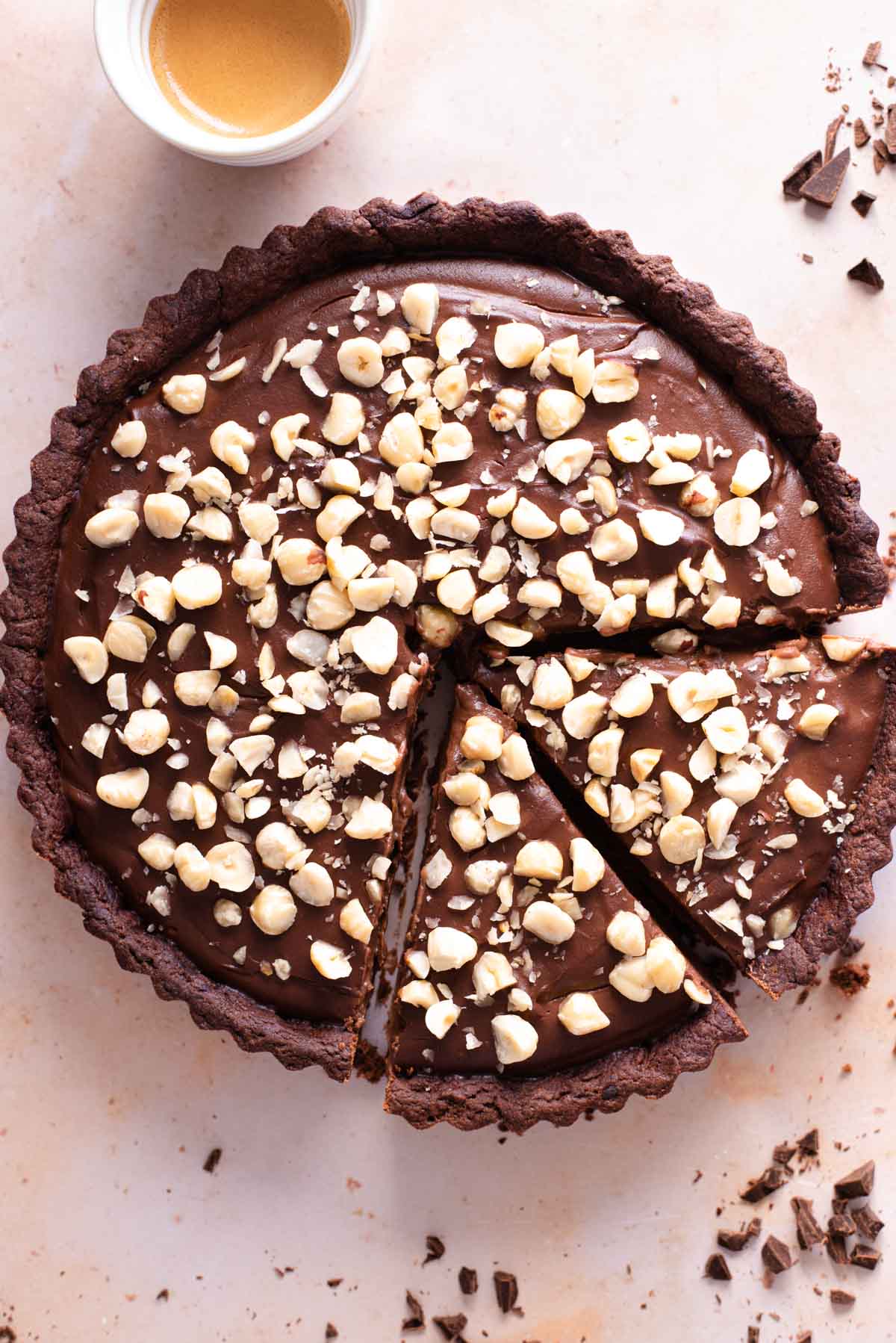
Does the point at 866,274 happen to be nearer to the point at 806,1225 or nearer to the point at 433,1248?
the point at 806,1225

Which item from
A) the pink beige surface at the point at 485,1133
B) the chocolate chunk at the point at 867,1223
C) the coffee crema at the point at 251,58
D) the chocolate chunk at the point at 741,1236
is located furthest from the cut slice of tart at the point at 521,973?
the coffee crema at the point at 251,58

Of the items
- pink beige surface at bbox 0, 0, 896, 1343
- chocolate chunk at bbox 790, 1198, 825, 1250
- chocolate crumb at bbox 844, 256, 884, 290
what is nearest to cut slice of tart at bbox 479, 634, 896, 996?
pink beige surface at bbox 0, 0, 896, 1343

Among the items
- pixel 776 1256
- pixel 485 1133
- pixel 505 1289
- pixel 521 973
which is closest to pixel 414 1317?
pixel 505 1289

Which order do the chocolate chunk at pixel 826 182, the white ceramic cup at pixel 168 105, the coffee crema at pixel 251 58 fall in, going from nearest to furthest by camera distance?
1. the white ceramic cup at pixel 168 105
2. the coffee crema at pixel 251 58
3. the chocolate chunk at pixel 826 182

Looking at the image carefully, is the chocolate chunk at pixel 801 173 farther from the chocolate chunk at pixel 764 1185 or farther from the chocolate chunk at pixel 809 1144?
the chocolate chunk at pixel 764 1185

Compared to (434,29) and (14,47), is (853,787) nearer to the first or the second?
(434,29)

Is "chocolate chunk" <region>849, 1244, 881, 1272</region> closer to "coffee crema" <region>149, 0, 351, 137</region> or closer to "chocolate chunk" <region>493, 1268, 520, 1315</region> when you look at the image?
"chocolate chunk" <region>493, 1268, 520, 1315</region>

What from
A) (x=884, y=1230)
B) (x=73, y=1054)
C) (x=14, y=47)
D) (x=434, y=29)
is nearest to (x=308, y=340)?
(x=434, y=29)
